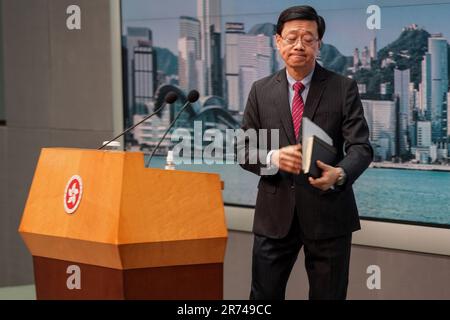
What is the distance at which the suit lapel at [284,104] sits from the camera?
348cm

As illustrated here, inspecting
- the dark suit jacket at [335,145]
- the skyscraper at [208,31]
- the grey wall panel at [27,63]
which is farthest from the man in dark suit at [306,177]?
the grey wall panel at [27,63]

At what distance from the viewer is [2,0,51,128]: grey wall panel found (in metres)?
6.56

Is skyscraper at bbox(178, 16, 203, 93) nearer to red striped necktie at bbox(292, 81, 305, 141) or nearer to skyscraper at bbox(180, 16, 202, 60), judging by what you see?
skyscraper at bbox(180, 16, 202, 60)

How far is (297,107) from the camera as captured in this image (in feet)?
11.5

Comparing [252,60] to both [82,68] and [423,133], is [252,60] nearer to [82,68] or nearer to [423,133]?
[423,133]

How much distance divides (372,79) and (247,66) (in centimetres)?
90

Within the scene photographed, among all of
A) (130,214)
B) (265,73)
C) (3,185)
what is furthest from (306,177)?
(3,185)

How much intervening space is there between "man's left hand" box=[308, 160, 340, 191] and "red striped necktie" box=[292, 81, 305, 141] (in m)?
0.26

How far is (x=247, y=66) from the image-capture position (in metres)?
5.36

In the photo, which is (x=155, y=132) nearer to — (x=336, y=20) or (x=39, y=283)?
(x=336, y=20)

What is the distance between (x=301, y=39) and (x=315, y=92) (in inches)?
8.6

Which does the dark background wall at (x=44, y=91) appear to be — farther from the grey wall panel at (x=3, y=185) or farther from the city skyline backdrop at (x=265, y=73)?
the city skyline backdrop at (x=265, y=73)

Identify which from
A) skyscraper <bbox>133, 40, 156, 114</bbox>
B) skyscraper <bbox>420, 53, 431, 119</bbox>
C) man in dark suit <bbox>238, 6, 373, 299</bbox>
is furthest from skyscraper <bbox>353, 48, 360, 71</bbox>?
skyscraper <bbox>133, 40, 156, 114</bbox>

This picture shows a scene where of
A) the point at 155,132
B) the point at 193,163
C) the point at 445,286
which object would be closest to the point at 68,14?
the point at 155,132
